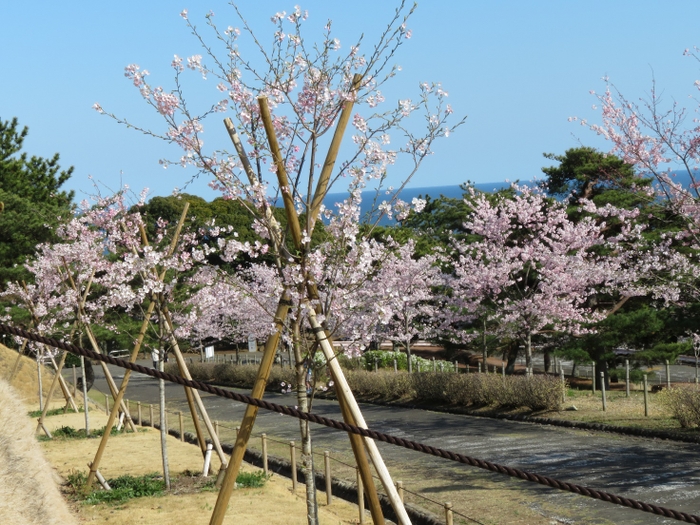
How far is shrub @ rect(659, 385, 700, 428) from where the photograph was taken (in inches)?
644

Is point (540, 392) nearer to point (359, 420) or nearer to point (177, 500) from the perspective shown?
point (177, 500)

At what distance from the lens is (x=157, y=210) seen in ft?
159

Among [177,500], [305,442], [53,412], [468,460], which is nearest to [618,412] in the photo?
[177,500]

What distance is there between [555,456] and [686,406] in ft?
13.4

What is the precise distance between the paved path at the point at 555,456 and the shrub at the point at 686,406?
1097 millimetres

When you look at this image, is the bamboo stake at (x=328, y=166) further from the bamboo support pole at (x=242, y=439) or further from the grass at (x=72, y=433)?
the grass at (x=72, y=433)

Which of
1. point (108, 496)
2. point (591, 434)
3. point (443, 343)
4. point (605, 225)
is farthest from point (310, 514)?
point (443, 343)

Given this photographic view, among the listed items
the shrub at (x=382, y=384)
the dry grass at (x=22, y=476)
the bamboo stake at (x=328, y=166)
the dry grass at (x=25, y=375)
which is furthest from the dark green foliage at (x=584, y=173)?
the dry grass at (x=22, y=476)

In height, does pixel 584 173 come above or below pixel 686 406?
above

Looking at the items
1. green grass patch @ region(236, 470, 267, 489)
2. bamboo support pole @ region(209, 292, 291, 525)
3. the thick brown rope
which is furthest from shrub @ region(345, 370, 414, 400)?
the thick brown rope

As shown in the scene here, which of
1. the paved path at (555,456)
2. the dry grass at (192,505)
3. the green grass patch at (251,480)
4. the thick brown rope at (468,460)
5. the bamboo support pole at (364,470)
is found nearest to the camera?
the thick brown rope at (468,460)

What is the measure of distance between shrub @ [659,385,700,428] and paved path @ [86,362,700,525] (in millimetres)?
1097

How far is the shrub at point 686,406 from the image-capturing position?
16.4 m

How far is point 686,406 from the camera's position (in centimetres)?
1659
